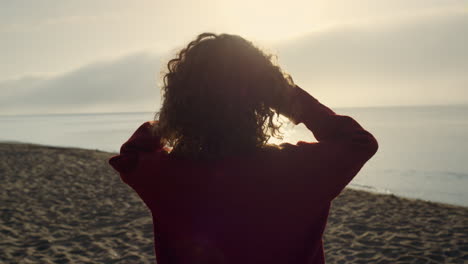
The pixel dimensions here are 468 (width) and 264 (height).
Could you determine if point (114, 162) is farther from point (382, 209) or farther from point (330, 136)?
point (382, 209)

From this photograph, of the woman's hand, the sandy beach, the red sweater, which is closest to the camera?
the red sweater

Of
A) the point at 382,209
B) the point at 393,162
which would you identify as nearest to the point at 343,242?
the point at 382,209

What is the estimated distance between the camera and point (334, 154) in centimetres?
125

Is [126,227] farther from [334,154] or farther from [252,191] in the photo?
[334,154]

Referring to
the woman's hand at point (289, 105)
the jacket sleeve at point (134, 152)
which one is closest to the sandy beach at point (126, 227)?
the jacket sleeve at point (134, 152)

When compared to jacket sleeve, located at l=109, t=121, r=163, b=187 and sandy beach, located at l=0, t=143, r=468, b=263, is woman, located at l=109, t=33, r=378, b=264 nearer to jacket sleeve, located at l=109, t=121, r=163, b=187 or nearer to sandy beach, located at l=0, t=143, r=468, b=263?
jacket sleeve, located at l=109, t=121, r=163, b=187

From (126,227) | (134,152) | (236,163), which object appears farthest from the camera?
(126,227)

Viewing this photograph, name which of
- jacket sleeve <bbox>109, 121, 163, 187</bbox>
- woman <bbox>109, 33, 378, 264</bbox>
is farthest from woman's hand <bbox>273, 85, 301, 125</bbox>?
jacket sleeve <bbox>109, 121, 163, 187</bbox>

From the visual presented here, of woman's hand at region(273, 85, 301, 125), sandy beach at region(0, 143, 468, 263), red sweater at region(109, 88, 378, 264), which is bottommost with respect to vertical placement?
sandy beach at region(0, 143, 468, 263)

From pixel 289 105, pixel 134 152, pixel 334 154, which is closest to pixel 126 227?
pixel 134 152

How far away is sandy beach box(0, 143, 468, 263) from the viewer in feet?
18.5

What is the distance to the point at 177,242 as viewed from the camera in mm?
1403

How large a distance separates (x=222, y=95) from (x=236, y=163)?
229 mm

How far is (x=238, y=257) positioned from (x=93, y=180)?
10744 millimetres
